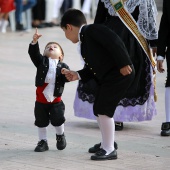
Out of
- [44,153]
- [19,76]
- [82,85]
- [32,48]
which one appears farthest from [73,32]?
[19,76]

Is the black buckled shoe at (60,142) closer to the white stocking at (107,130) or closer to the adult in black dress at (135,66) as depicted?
the white stocking at (107,130)

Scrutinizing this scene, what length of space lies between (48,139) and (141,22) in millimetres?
1524

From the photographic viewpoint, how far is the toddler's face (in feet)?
21.8

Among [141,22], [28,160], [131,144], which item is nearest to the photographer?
[28,160]

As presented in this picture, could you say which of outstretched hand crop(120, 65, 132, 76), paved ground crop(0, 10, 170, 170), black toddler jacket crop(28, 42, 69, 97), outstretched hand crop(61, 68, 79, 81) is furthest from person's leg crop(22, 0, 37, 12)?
outstretched hand crop(120, 65, 132, 76)

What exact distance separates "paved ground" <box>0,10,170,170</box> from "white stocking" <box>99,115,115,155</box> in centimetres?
14

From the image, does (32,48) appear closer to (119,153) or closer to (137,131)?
(119,153)

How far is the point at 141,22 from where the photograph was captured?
7.51 meters

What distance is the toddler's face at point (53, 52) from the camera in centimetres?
666

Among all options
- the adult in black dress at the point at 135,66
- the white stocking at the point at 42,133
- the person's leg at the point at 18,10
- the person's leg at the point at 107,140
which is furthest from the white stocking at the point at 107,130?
the person's leg at the point at 18,10

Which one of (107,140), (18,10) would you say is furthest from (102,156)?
(18,10)

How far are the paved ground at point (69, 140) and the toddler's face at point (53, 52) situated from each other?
85 cm

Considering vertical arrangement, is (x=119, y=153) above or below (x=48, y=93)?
below

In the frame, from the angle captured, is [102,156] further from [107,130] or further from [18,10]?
[18,10]
